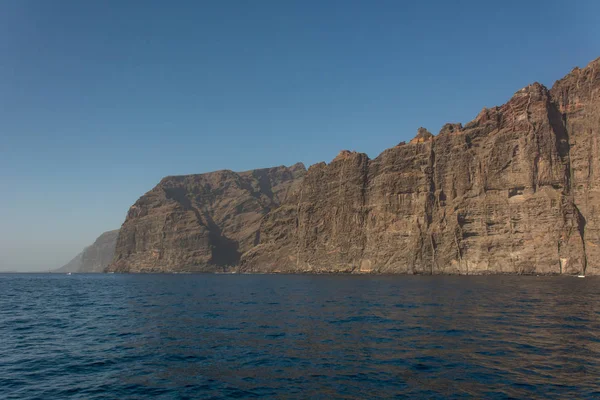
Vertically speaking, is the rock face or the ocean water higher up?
the rock face

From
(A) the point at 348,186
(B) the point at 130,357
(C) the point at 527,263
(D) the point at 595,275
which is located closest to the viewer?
(B) the point at 130,357

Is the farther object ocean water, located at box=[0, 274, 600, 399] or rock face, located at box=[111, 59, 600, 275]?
rock face, located at box=[111, 59, 600, 275]

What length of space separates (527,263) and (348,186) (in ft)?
271

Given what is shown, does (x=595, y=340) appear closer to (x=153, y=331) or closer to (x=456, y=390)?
(x=456, y=390)

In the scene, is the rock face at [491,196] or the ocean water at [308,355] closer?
the ocean water at [308,355]

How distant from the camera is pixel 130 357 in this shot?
22.1 metres

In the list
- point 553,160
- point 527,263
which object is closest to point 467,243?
point 527,263

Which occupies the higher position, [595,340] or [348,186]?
[348,186]

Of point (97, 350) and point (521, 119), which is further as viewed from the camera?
point (521, 119)

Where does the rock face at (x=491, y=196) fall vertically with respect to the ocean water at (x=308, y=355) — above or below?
above

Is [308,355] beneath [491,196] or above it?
beneath

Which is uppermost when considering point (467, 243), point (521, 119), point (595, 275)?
point (521, 119)

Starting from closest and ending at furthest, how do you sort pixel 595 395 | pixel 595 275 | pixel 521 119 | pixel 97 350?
pixel 595 395 → pixel 97 350 → pixel 595 275 → pixel 521 119

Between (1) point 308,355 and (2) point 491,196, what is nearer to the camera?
(1) point 308,355
